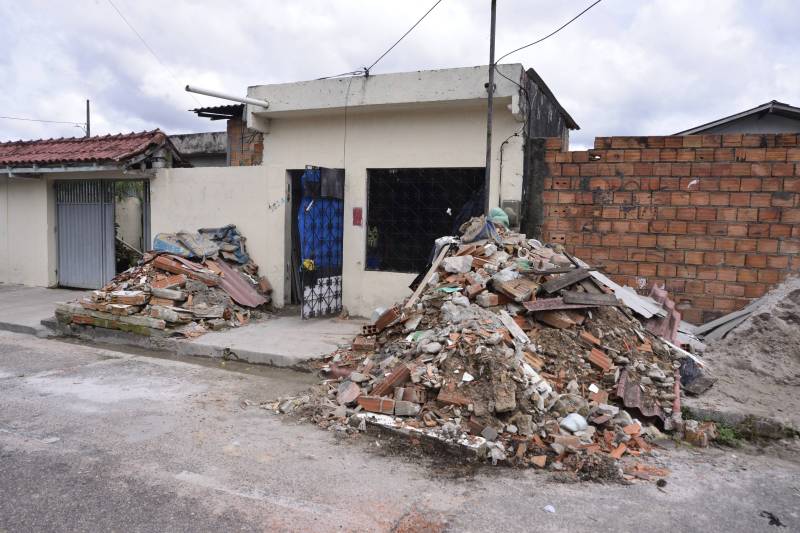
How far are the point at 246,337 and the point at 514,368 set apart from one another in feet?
14.4

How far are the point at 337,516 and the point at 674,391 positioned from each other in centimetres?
347

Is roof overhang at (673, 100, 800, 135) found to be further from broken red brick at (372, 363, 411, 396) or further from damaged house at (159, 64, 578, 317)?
broken red brick at (372, 363, 411, 396)

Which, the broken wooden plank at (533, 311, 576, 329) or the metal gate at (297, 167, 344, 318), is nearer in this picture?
the broken wooden plank at (533, 311, 576, 329)

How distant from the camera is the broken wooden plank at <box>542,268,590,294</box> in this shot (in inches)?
223

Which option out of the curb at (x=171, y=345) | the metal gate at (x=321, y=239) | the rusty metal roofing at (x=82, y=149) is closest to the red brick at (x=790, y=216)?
the curb at (x=171, y=345)

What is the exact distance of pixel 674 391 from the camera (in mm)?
5043

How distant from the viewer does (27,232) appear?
12281 millimetres

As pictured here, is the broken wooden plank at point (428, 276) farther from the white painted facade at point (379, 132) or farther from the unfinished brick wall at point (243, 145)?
the unfinished brick wall at point (243, 145)

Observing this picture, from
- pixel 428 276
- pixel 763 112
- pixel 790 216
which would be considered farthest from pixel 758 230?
pixel 763 112

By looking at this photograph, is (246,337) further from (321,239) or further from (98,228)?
(98,228)

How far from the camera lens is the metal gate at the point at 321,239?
334 inches

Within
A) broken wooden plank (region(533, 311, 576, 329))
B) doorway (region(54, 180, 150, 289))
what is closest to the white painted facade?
broken wooden plank (region(533, 311, 576, 329))

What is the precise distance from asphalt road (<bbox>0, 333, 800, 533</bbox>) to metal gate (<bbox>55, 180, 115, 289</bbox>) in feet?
23.7

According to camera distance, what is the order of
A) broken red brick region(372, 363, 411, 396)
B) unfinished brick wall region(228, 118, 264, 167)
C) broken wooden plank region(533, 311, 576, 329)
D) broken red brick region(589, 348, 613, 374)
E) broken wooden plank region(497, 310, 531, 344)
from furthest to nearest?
unfinished brick wall region(228, 118, 264, 167) < broken wooden plank region(533, 311, 576, 329) < broken wooden plank region(497, 310, 531, 344) < broken red brick region(589, 348, 613, 374) < broken red brick region(372, 363, 411, 396)
